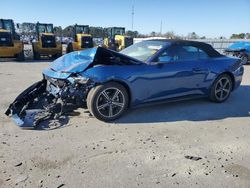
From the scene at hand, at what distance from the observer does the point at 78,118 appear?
4895 millimetres

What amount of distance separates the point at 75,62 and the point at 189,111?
2.57m

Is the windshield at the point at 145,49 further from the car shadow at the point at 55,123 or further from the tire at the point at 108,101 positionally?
the car shadow at the point at 55,123

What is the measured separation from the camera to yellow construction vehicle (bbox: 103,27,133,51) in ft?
65.2

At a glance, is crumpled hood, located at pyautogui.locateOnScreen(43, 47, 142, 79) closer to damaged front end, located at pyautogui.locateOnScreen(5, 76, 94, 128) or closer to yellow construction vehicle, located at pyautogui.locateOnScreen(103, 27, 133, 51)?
damaged front end, located at pyautogui.locateOnScreen(5, 76, 94, 128)

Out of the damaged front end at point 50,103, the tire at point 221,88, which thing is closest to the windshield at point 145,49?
the damaged front end at point 50,103

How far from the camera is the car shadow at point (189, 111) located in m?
5.07

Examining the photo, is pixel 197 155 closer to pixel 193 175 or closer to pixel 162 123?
pixel 193 175

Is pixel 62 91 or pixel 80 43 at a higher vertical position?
pixel 80 43

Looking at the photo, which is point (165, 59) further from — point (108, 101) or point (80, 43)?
point (80, 43)

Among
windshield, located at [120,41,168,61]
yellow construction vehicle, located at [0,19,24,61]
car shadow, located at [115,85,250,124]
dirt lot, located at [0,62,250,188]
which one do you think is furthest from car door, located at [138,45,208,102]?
yellow construction vehicle, located at [0,19,24,61]

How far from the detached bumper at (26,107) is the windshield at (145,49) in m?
2.01

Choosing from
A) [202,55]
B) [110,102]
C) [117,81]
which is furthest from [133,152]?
[202,55]

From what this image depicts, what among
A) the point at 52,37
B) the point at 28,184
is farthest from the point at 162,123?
the point at 52,37

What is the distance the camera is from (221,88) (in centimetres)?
630
